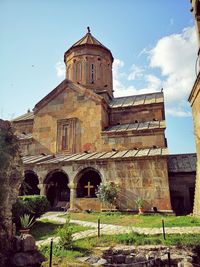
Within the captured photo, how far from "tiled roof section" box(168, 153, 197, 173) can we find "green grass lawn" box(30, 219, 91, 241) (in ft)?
25.4

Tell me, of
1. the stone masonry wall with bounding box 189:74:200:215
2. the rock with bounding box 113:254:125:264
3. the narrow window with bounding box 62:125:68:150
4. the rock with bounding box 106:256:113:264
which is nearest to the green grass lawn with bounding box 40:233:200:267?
the rock with bounding box 106:256:113:264

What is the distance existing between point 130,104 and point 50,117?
20.5 feet

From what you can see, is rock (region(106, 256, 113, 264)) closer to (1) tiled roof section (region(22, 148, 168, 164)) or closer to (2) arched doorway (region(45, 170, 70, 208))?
(1) tiled roof section (region(22, 148, 168, 164))

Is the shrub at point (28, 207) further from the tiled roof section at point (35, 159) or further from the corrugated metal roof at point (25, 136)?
the corrugated metal roof at point (25, 136)

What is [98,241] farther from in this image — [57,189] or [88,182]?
[57,189]

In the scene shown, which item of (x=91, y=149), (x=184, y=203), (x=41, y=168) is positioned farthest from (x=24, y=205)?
(x=184, y=203)

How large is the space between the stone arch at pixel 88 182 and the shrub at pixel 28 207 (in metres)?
3.78

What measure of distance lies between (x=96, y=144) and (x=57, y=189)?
392 cm

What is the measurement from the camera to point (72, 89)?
18.3 metres

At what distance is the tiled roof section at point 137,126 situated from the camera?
15661 millimetres

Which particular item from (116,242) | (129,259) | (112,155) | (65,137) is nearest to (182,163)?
(112,155)

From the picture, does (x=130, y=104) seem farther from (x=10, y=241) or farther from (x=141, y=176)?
(x=10, y=241)

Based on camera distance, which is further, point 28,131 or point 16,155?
point 28,131

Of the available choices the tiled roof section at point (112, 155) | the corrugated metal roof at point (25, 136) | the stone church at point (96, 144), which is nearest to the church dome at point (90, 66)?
the stone church at point (96, 144)
